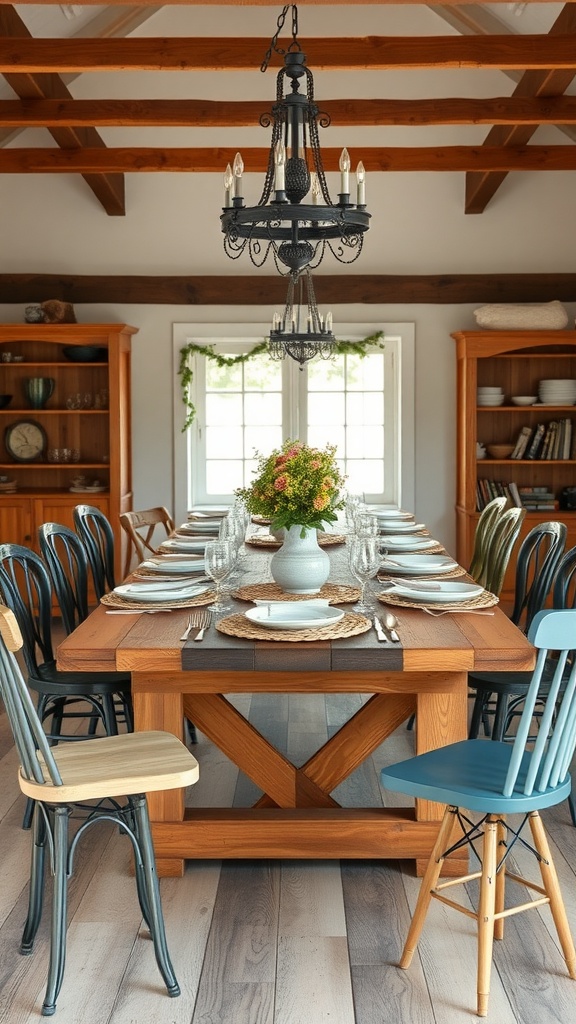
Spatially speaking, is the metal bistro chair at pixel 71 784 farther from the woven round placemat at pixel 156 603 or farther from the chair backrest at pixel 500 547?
the chair backrest at pixel 500 547

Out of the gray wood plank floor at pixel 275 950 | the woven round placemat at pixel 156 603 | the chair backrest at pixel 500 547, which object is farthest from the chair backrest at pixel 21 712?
the chair backrest at pixel 500 547

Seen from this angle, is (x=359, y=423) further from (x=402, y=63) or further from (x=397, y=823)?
(x=397, y=823)

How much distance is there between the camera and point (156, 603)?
3598 millimetres

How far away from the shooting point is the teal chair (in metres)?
2.53

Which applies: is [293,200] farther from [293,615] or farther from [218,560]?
[293,615]

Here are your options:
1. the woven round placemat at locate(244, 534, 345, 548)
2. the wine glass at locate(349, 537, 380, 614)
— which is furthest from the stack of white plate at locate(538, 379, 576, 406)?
the wine glass at locate(349, 537, 380, 614)

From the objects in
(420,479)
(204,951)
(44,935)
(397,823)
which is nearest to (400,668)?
(397,823)

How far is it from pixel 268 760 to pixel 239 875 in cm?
36

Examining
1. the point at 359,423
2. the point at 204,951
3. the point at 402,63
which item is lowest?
the point at 204,951

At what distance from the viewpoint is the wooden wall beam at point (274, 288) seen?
7758mm

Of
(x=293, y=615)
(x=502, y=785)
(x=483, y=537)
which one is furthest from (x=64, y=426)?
(x=502, y=785)

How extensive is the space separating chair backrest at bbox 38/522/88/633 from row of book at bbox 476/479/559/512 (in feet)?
12.4

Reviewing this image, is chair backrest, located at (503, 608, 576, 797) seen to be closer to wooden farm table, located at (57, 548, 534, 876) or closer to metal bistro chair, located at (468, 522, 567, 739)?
wooden farm table, located at (57, 548, 534, 876)

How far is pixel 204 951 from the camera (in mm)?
2902
